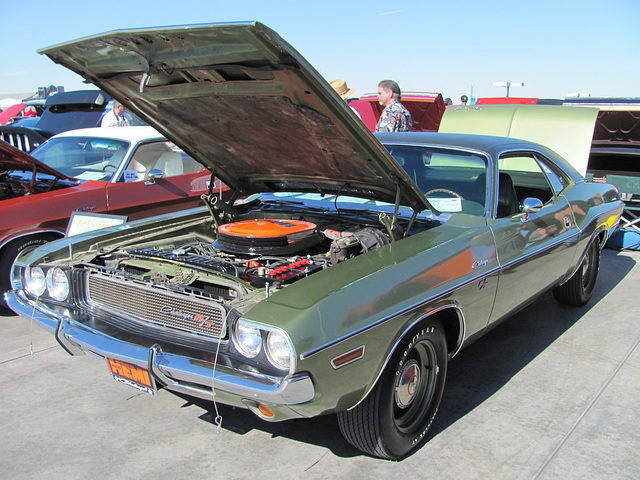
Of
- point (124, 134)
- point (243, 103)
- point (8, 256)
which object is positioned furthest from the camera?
point (124, 134)

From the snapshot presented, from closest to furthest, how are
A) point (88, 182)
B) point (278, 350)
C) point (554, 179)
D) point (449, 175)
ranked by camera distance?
point (278, 350), point (449, 175), point (554, 179), point (88, 182)

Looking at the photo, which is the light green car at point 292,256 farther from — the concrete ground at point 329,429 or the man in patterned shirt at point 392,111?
the man in patterned shirt at point 392,111

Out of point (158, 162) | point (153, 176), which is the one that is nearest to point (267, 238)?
point (153, 176)

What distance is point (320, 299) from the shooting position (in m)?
2.24

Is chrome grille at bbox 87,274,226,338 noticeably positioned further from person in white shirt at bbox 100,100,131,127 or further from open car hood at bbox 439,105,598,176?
person in white shirt at bbox 100,100,131,127

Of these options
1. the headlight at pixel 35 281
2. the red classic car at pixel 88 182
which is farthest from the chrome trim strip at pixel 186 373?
the red classic car at pixel 88 182

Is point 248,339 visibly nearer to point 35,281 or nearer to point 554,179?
Result: point 35,281

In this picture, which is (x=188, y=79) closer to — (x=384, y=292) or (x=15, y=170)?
(x=384, y=292)

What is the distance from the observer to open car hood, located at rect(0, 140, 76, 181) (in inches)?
193

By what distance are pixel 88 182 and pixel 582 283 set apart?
4.70 metres

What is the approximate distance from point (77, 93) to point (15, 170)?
5.34 m

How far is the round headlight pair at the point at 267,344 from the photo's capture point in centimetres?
217

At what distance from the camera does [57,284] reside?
3.06 meters

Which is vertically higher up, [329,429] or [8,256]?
[8,256]
